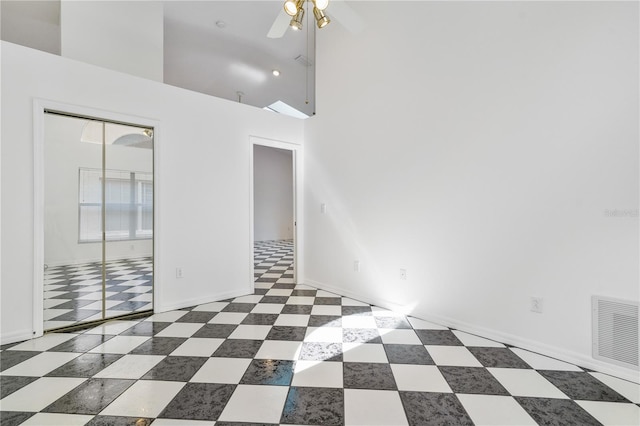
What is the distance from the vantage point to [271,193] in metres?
9.27

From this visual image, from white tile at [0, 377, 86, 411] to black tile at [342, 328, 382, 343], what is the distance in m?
1.87

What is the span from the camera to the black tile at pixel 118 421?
1408mm

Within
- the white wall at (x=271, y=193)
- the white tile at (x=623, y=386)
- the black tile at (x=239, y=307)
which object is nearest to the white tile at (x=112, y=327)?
the black tile at (x=239, y=307)

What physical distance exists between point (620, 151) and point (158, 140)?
3.86 m

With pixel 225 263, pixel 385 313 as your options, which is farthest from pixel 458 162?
pixel 225 263

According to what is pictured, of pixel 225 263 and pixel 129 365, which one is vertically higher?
pixel 225 263

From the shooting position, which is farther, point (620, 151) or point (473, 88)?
point (473, 88)

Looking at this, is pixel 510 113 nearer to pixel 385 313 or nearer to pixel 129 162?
pixel 385 313

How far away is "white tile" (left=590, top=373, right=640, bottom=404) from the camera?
162cm

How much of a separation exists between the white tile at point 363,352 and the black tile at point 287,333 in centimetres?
41

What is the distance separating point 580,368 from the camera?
75.5 inches

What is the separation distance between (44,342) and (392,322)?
303cm

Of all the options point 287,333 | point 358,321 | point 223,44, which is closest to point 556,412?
point 358,321

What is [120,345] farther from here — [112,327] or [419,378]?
[419,378]
